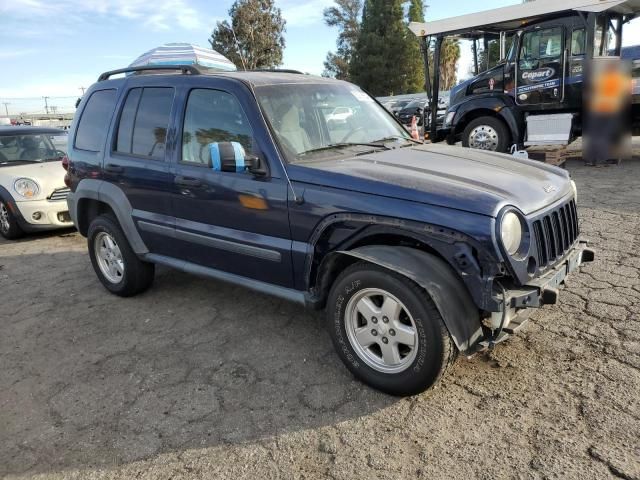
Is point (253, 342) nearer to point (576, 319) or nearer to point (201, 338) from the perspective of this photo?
point (201, 338)

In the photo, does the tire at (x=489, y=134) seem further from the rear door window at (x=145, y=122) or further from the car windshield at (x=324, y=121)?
the rear door window at (x=145, y=122)

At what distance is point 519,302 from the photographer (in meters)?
2.59

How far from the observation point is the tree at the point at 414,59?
43.2 meters

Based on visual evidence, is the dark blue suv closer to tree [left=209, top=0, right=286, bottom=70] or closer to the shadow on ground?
the shadow on ground

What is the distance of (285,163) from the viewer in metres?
3.24

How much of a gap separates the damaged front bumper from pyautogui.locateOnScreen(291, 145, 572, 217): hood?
39 centimetres

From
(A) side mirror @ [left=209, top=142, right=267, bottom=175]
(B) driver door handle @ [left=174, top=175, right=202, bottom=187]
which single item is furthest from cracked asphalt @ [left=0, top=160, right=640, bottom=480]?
(A) side mirror @ [left=209, top=142, right=267, bottom=175]

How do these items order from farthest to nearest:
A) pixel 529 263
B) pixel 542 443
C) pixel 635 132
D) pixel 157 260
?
pixel 635 132 → pixel 157 260 → pixel 529 263 → pixel 542 443

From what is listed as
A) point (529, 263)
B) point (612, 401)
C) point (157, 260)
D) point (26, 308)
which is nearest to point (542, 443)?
point (612, 401)

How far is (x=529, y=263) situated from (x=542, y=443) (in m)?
0.91

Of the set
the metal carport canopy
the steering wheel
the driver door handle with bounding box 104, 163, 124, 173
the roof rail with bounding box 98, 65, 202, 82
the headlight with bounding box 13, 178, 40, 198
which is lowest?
the headlight with bounding box 13, 178, 40, 198

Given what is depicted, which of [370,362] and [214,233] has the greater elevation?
[214,233]

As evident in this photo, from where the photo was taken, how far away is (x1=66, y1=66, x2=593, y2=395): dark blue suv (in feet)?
8.74

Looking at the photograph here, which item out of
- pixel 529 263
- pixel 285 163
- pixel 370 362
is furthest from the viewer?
pixel 285 163
